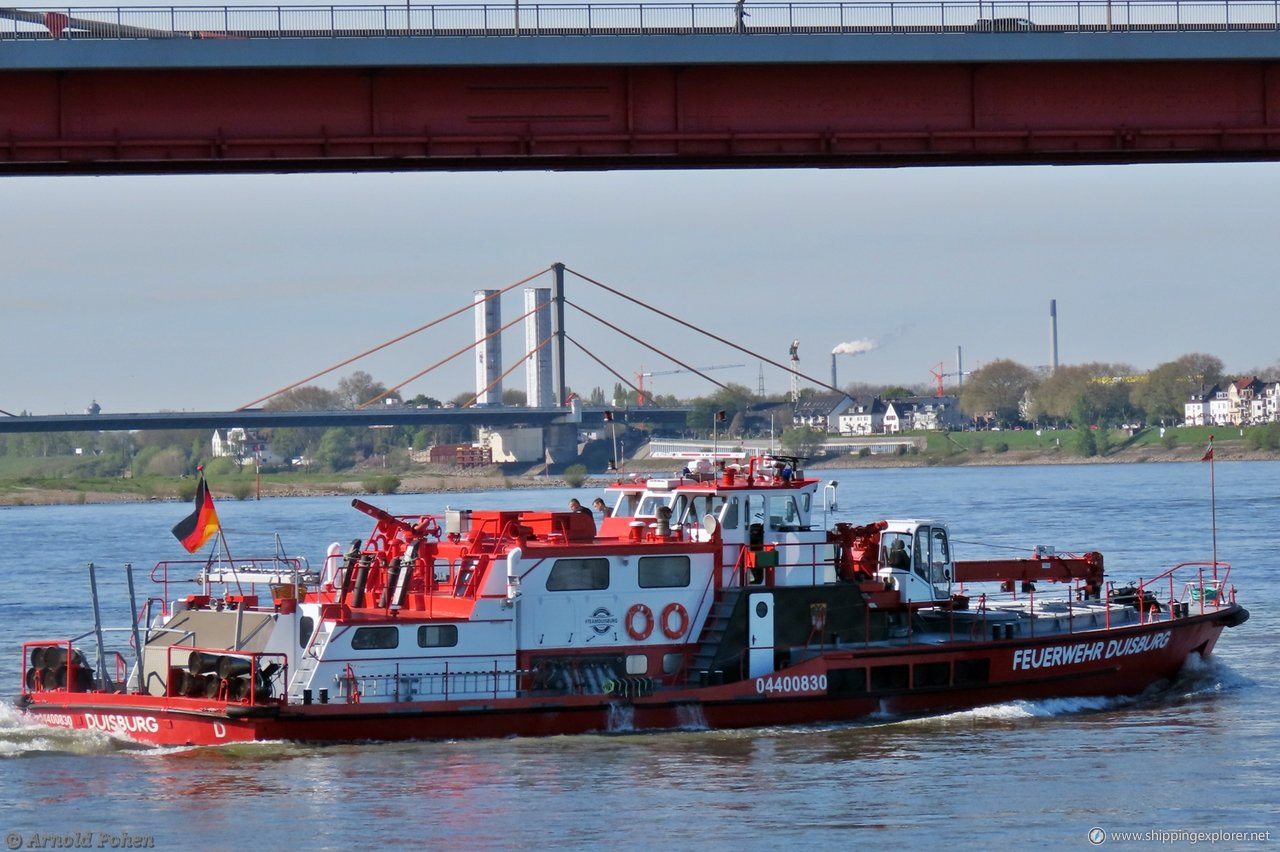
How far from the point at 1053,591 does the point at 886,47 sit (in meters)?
15.5

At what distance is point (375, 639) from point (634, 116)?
7.41 m

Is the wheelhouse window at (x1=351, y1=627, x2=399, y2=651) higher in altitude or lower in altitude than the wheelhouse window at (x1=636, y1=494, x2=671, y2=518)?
lower

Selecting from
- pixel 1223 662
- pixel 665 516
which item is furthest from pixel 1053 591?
pixel 665 516

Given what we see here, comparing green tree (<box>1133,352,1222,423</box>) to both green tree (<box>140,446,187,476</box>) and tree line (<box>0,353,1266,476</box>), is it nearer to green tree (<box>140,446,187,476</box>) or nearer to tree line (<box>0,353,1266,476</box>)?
tree line (<box>0,353,1266,476</box>)

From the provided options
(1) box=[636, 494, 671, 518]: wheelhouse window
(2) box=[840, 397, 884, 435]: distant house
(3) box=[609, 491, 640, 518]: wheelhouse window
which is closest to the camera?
(1) box=[636, 494, 671, 518]: wheelhouse window

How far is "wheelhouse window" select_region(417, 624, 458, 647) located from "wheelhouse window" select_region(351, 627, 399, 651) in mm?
327

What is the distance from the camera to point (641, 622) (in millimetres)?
24000

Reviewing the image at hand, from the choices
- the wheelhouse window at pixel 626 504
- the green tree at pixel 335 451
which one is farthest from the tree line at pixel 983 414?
the wheelhouse window at pixel 626 504

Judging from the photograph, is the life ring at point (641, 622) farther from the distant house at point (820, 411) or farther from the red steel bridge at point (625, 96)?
the distant house at point (820, 411)

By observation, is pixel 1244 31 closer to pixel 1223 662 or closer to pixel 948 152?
pixel 948 152

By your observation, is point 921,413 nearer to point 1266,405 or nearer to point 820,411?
point 820,411

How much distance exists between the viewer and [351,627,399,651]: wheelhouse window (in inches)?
901

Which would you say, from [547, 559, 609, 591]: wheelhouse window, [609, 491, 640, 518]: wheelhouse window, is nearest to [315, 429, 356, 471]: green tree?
[609, 491, 640, 518]: wheelhouse window

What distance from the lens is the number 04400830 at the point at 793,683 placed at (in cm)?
2405
